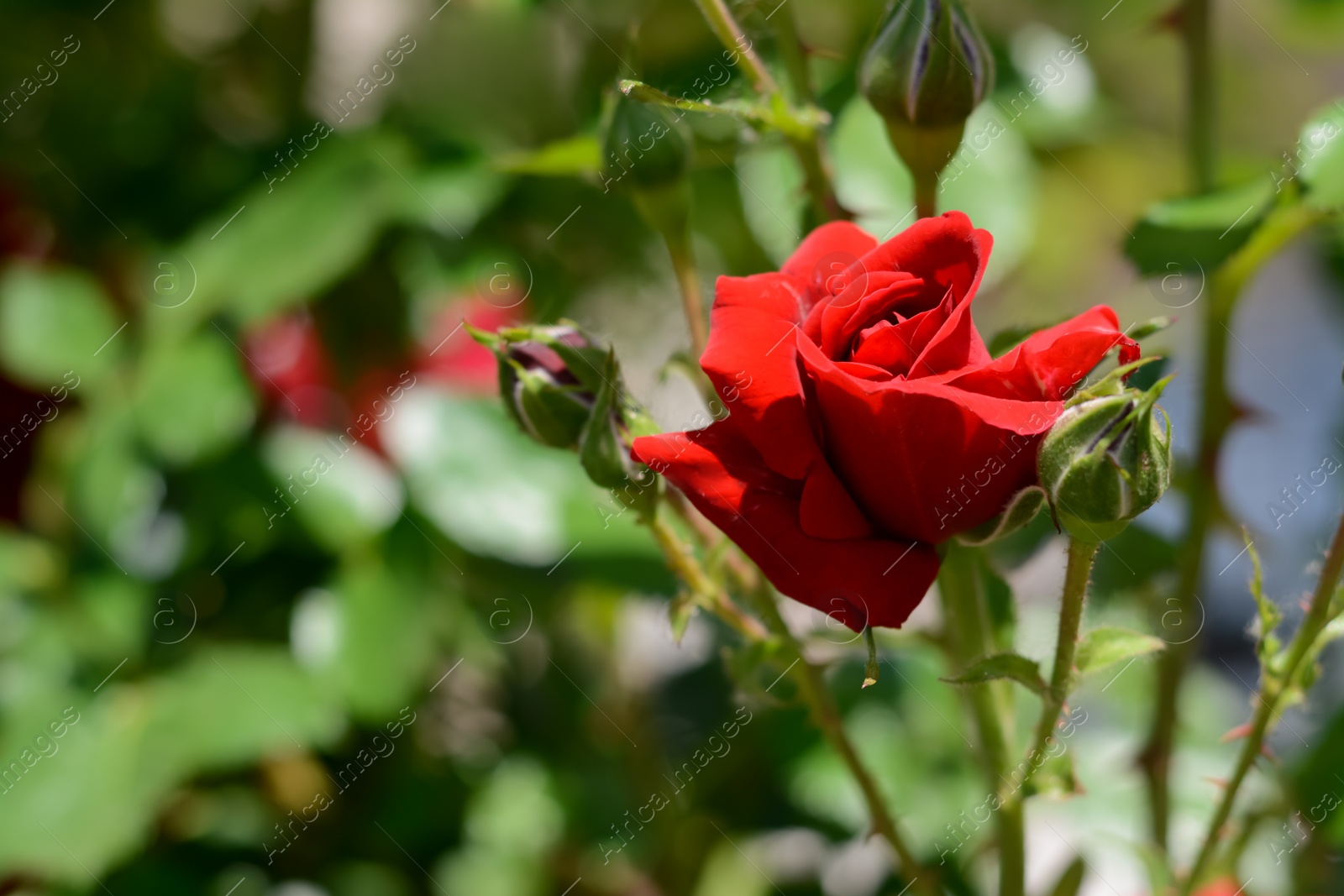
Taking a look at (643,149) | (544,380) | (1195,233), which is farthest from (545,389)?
(1195,233)

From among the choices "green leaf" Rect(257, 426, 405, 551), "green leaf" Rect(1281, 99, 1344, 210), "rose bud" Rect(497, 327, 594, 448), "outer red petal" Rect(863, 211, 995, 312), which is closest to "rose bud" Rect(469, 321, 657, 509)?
"rose bud" Rect(497, 327, 594, 448)

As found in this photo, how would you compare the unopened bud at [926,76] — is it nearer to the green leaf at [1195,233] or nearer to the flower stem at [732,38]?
the flower stem at [732,38]

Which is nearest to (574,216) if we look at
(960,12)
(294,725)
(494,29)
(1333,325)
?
(494,29)

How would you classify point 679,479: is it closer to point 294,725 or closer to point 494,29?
point 294,725

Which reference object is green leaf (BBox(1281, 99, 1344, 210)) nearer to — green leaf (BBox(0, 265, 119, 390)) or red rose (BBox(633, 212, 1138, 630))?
red rose (BBox(633, 212, 1138, 630))

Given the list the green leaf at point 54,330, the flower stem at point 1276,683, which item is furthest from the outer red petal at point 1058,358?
the green leaf at point 54,330

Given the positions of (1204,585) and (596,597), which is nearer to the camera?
(1204,585)
